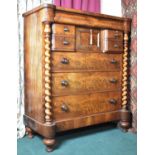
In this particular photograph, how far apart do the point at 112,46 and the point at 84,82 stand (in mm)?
479

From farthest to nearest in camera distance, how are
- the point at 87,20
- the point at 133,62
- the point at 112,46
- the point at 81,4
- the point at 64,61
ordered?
the point at 81,4
the point at 133,62
the point at 112,46
the point at 87,20
the point at 64,61

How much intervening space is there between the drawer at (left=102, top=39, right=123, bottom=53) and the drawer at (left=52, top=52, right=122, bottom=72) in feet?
0.17

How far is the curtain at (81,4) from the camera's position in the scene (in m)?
2.37

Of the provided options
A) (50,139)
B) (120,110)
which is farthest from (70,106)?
(120,110)

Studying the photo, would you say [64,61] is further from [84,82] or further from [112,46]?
[112,46]

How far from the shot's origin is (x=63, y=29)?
1923mm

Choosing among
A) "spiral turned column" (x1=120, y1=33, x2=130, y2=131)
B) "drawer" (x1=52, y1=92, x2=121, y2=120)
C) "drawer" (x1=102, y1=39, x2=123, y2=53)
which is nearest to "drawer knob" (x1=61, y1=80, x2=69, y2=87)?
"drawer" (x1=52, y1=92, x2=121, y2=120)

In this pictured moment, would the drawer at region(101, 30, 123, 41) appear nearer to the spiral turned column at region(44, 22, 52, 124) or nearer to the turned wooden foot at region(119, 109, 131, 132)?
the spiral turned column at region(44, 22, 52, 124)

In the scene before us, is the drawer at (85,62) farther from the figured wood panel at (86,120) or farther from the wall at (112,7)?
the wall at (112,7)

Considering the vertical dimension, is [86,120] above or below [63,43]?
below

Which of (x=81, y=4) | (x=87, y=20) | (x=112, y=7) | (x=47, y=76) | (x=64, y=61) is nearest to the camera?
(x=47, y=76)

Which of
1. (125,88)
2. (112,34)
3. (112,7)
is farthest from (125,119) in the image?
(112,7)

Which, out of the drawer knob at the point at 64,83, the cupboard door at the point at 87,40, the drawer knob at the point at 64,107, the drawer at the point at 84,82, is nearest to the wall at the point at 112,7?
the cupboard door at the point at 87,40
